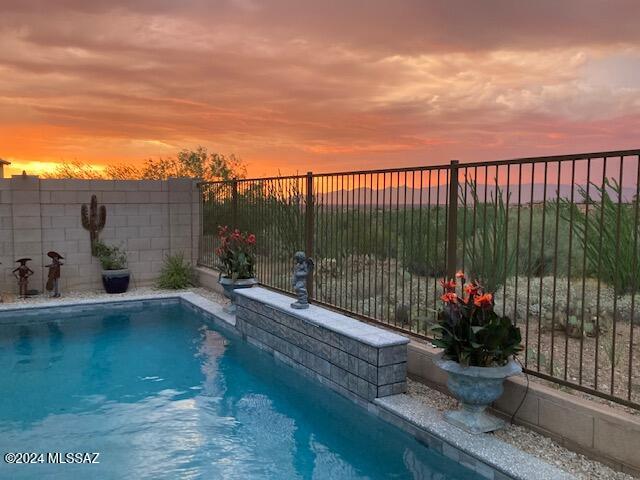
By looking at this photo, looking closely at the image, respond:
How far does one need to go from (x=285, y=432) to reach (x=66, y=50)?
8.46 metres

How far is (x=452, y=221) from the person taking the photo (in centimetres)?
434

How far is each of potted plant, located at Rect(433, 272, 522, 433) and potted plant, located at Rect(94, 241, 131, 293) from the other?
715 centimetres

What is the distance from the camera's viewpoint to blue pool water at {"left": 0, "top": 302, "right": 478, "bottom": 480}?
3383 millimetres

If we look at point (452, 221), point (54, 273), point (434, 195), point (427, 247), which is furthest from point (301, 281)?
point (54, 273)

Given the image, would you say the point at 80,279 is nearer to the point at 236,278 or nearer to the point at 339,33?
the point at 236,278

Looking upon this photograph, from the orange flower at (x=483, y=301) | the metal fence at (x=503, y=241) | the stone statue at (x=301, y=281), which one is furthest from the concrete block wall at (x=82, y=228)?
the orange flower at (x=483, y=301)

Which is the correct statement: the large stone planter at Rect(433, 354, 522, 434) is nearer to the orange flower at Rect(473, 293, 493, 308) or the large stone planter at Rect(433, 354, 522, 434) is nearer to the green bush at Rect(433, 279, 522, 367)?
the green bush at Rect(433, 279, 522, 367)

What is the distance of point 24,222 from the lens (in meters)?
8.99

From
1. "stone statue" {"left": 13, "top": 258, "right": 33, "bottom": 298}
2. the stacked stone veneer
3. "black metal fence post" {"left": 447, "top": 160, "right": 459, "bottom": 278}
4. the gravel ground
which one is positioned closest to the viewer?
the gravel ground

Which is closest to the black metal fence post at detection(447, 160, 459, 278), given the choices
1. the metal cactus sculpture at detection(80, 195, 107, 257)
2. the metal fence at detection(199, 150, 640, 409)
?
the metal fence at detection(199, 150, 640, 409)

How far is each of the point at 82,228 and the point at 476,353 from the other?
8.11 metres

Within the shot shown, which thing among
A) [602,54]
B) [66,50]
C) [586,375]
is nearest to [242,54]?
[66,50]

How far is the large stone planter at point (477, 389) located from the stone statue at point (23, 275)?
7.68 metres

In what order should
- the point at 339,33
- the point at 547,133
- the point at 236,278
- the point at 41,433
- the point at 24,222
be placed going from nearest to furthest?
the point at 41,433, the point at 547,133, the point at 236,278, the point at 339,33, the point at 24,222
